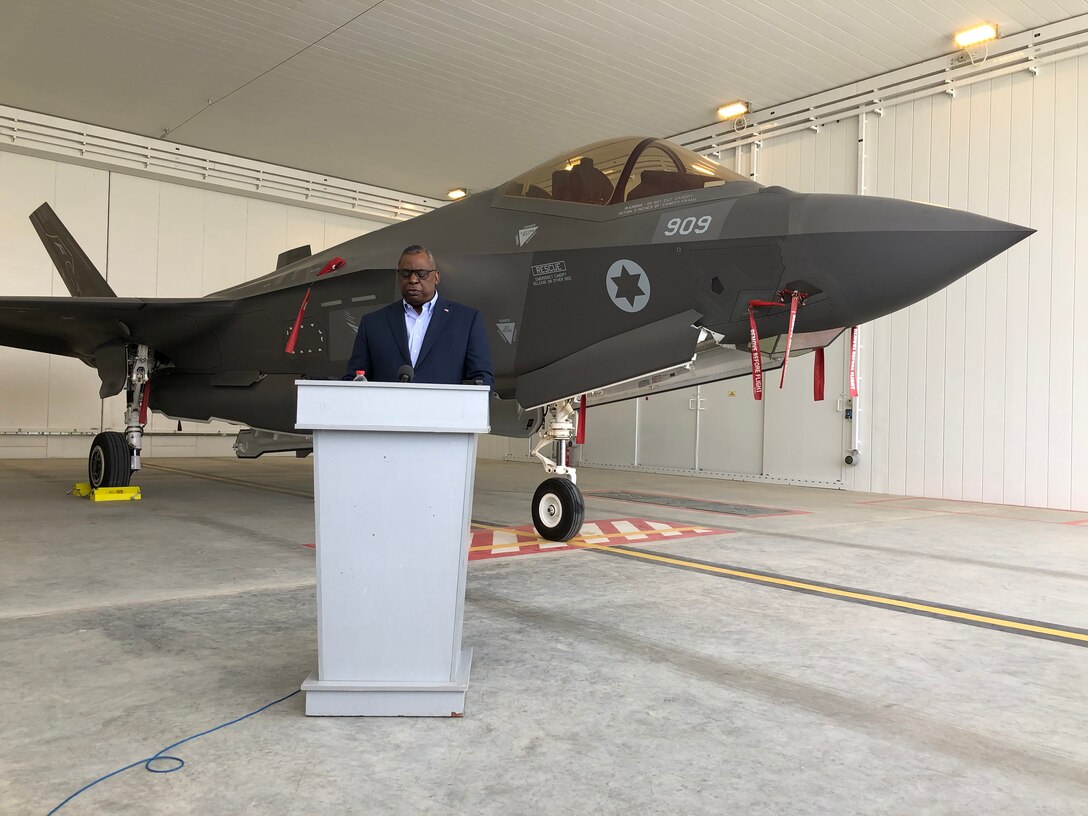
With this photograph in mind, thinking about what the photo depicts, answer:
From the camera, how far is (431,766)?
1942 mm

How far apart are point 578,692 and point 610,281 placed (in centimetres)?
311

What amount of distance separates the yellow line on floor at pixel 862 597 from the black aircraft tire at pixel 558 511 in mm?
305

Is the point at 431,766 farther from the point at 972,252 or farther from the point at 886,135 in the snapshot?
the point at 886,135

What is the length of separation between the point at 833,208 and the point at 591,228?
1.60 metres

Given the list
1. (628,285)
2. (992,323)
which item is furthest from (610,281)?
(992,323)

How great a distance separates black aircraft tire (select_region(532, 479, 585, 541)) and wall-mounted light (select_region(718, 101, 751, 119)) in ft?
32.3

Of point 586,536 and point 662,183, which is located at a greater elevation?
point 662,183

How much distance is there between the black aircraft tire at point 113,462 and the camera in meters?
8.02

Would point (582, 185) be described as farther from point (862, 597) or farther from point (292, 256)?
point (292, 256)

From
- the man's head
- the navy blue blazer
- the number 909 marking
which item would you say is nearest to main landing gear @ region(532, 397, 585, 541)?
the number 909 marking

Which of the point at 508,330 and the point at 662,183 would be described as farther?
the point at 508,330

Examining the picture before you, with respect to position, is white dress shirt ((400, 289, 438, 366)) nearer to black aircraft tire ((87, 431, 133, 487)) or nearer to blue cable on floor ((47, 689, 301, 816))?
blue cable on floor ((47, 689, 301, 816))

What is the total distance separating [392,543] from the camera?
229cm

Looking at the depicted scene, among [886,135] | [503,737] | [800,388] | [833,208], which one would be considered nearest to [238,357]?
[833,208]
